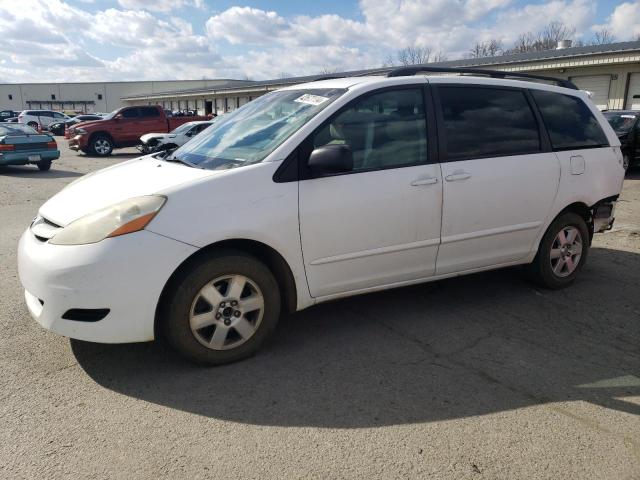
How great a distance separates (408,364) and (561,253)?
2192 mm

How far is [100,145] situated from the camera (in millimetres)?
21344

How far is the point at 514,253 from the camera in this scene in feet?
14.8

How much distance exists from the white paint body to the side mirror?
108 millimetres

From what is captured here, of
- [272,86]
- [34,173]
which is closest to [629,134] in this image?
[34,173]

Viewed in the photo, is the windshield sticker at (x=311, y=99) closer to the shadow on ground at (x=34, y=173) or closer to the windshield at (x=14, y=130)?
the shadow on ground at (x=34, y=173)

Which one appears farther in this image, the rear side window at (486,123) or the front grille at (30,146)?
the front grille at (30,146)

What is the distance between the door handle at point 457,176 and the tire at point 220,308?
1516 millimetres

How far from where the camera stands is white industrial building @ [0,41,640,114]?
18891 millimetres

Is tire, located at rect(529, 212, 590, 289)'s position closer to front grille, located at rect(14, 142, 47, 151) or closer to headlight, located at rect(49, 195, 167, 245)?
headlight, located at rect(49, 195, 167, 245)

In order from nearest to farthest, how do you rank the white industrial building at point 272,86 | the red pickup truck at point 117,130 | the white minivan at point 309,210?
the white minivan at point 309,210 < the white industrial building at point 272,86 < the red pickup truck at point 117,130

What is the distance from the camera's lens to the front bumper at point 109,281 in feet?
9.86

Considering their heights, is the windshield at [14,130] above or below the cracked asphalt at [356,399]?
above

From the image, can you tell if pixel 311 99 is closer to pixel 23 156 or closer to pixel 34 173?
pixel 23 156

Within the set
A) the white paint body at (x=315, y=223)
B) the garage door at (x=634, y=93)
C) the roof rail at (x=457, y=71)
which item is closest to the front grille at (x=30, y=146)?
the white paint body at (x=315, y=223)
